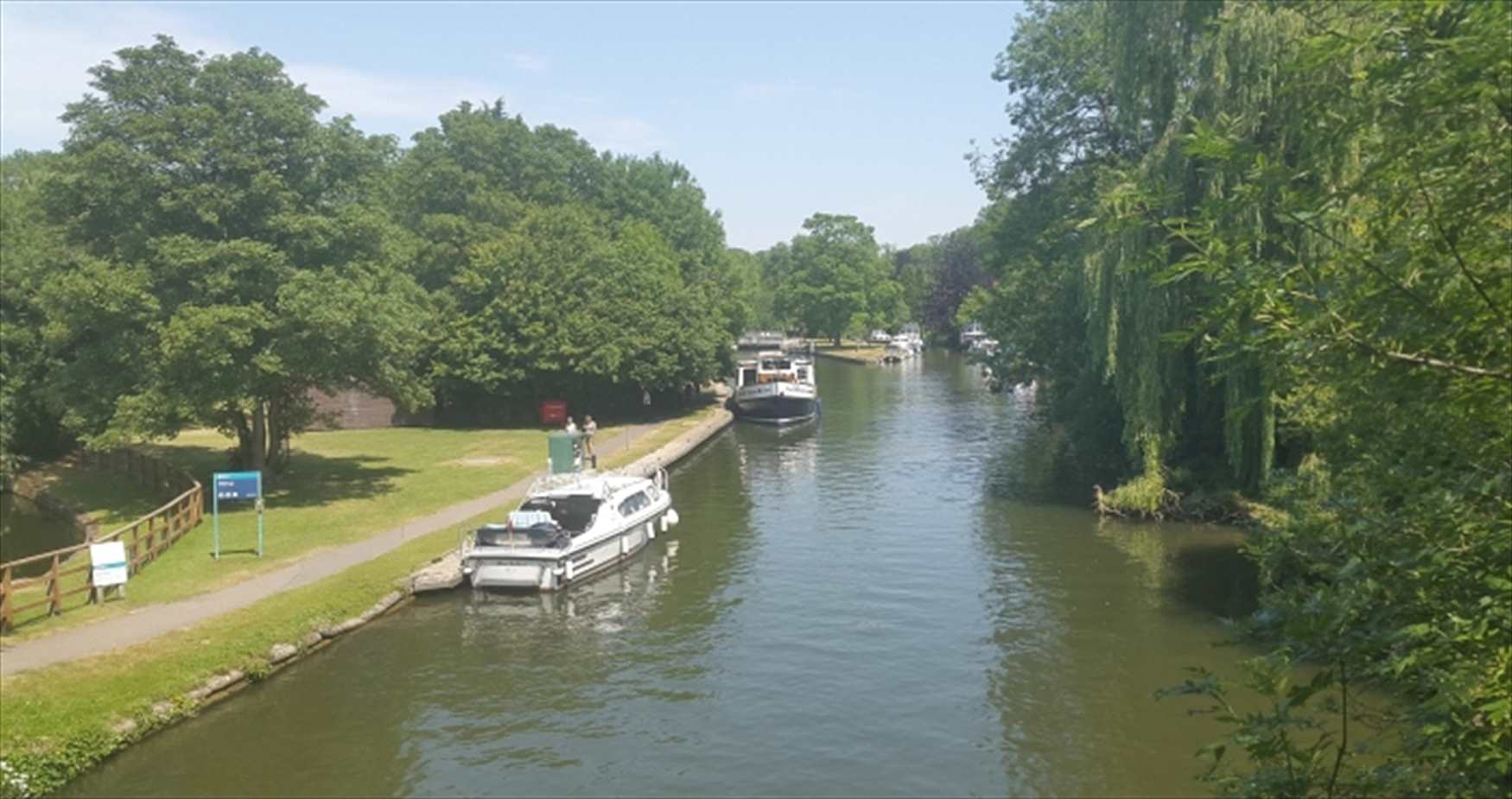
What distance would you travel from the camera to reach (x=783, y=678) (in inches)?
757

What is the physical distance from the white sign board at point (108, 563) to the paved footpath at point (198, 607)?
0.81m

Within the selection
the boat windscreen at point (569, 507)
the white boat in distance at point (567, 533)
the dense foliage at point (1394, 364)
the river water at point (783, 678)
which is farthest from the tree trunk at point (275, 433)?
the dense foliage at point (1394, 364)

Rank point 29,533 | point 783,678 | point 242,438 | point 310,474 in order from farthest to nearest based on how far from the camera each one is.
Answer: point 310,474 → point 242,438 → point 29,533 → point 783,678

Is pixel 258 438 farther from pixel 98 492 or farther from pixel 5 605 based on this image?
pixel 5 605

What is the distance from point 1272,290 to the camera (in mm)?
5379

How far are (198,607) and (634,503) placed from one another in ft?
36.8

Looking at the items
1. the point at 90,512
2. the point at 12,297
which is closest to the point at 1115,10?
the point at 90,512

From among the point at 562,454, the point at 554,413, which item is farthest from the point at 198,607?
the point at 554,413

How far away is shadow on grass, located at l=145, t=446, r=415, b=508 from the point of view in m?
32.6

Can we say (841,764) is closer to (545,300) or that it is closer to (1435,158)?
(1435,158)

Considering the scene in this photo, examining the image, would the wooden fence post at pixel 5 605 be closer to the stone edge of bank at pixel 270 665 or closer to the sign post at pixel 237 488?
the stone edge of bank at pixel 270 665

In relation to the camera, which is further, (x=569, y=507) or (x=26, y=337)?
(x=26, y=337)

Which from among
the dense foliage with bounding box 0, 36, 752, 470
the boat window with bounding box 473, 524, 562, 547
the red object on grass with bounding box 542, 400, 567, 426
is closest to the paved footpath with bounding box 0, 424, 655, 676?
the boat window with bounding box 473, 524, 562, 547

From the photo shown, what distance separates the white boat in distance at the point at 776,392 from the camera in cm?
5638
